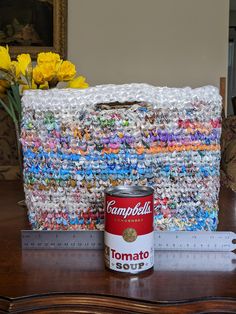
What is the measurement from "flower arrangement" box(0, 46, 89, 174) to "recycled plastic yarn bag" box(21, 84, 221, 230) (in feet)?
0.63

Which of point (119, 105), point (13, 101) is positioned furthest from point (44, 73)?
point (119, 105)

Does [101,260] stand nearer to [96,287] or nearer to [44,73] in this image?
[96,287]

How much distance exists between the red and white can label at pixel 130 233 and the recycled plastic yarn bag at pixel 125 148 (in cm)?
11

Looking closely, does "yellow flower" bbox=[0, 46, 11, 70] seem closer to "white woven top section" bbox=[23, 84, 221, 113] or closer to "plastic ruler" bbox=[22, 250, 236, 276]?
"white woven top section" bbox=[23, 84, 221, 113]

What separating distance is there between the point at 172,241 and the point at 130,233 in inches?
5.3

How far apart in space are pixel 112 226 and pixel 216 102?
0.29 m

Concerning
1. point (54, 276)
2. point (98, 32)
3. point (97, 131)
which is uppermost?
point (98, 32)

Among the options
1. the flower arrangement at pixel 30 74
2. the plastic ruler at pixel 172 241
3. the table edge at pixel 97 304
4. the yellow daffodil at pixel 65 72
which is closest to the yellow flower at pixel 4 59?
the flower arrangement at pixel 30 74

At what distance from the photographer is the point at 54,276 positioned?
69cm

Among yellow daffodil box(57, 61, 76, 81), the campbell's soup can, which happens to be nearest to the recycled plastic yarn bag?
the campbell's soup can

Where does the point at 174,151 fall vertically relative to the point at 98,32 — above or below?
below

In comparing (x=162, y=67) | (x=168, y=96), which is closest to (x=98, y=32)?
(x=162, y=67)

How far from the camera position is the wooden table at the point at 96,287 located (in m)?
0.61

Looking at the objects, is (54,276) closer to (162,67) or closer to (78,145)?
(78,145)
